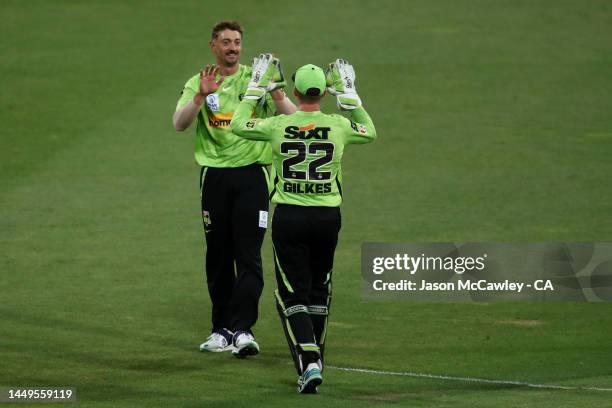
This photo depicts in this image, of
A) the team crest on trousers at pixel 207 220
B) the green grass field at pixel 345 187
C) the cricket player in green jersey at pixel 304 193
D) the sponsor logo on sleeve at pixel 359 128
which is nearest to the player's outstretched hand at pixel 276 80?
the cricket player in green jersey at pixel 304 193

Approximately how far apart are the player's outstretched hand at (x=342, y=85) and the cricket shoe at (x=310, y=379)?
1828mm

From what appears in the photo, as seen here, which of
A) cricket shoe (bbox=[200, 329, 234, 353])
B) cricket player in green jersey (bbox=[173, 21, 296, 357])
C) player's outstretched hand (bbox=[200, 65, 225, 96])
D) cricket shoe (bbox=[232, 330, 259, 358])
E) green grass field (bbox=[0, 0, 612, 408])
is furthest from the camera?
cricket shoe (bbox=[200, 329, 234, 353])

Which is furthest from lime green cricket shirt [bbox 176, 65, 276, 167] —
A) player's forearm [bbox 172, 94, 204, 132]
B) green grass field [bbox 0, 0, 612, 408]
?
green grass field [bbox 0, 0, 612, 408]

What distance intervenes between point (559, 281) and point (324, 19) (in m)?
12.0

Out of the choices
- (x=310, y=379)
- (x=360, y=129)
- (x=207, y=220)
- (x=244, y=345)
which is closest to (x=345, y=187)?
(x=207, y=220)

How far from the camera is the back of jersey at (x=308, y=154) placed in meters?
9.27

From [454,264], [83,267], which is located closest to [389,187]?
[454,264]

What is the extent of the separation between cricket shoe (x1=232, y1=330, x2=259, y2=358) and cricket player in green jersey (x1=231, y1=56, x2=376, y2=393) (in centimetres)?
99

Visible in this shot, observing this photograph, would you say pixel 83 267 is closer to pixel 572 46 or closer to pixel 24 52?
pixel 24 52

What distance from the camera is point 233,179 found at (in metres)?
10.6

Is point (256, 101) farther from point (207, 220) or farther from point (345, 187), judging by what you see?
point (345, 187)

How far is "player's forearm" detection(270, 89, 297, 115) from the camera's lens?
10070 millimetres

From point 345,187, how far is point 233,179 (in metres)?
6.17

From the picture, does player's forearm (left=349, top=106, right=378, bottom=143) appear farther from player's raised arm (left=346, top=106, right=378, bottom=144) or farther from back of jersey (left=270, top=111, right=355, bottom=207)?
back of jersey (left=270, top=111, right=355, bottom=207)
